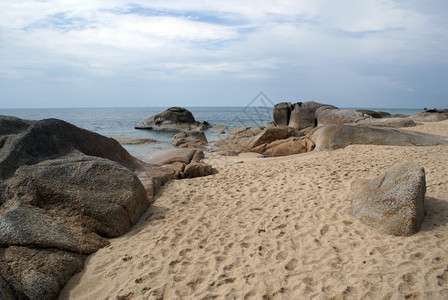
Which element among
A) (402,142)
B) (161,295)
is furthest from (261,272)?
(402,142)

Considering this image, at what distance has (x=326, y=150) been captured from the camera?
38.3ft

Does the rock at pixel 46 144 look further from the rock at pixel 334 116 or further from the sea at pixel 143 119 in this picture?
the rock at pixel 334 116

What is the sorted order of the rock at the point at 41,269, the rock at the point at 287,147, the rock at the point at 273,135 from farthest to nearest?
the rock at the point at 273,135 → the rock at the point at 287,147 → the rock at the point at 41,269

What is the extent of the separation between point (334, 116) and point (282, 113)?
387 centimetres

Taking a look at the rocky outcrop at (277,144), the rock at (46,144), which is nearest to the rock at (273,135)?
the rocky outcrop at (277,144)

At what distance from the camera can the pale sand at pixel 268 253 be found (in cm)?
345

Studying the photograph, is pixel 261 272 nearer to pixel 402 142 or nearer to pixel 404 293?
pixel 404 293

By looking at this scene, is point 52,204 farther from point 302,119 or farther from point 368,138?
point 302,119

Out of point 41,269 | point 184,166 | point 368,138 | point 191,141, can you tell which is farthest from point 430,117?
point 41,269

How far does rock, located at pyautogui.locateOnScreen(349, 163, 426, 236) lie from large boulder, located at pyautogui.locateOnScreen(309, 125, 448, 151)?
20.7 ft

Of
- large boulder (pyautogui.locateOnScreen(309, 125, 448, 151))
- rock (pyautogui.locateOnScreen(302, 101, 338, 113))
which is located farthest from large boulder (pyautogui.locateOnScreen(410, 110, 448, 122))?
large boulder (pyautogui.locateOnScreen(309, 125, 448, 151))

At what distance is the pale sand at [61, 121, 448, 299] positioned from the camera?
345 cm

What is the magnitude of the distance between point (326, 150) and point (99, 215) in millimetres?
8982

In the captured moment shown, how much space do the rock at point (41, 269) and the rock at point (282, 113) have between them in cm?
1958
